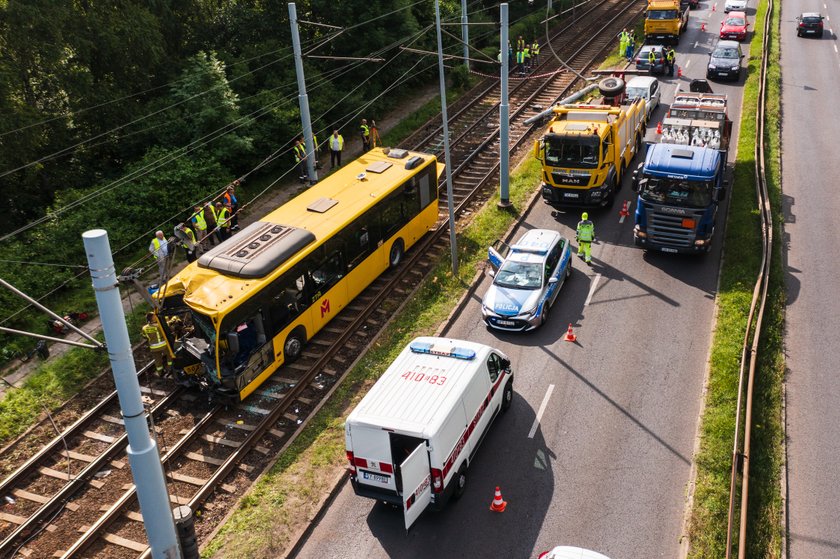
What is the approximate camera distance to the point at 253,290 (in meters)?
16.3

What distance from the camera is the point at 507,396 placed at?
16.0 m

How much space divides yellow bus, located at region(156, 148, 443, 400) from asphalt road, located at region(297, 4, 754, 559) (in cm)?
361

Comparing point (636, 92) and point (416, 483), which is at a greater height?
point (636, 92)

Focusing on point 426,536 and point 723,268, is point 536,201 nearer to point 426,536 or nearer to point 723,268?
point 723,268

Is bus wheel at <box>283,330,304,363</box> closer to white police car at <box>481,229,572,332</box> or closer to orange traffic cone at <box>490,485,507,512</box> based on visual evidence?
white police car at <box>481,229,572,332</box>

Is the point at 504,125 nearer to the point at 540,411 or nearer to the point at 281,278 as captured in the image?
the point at 281,278

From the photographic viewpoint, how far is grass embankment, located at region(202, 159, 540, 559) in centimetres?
→ 1331

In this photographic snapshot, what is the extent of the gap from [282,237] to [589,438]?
9132 mm

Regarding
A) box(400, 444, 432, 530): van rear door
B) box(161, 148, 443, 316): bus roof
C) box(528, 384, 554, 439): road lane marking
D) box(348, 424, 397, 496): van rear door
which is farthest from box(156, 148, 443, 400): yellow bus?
box(528, 384, 554, 439): road lane marking

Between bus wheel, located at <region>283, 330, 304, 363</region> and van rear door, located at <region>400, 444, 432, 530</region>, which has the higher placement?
van rear door, located at <region>400, 444, 432, 530</region>

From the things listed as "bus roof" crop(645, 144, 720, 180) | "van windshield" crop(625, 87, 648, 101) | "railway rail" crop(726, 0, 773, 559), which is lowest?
"railway rail" crop(726, 0, 773, 559)

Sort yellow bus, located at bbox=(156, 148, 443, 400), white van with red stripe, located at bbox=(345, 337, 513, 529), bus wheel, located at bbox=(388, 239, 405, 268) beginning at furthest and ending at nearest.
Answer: bus wheel, located at bbox=(388, 239, 405, 268)
yellow bus, located at bbox=(156, 148, 443, 400)
white van with red stripe, located at bbox=(345, 337, 513, 529)

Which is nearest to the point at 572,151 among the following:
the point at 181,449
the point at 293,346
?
the point at 293,346

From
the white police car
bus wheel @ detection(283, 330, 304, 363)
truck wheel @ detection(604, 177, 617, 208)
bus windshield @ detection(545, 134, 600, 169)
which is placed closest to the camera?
bus wheel @ detection(283, 330, 304, 363)
